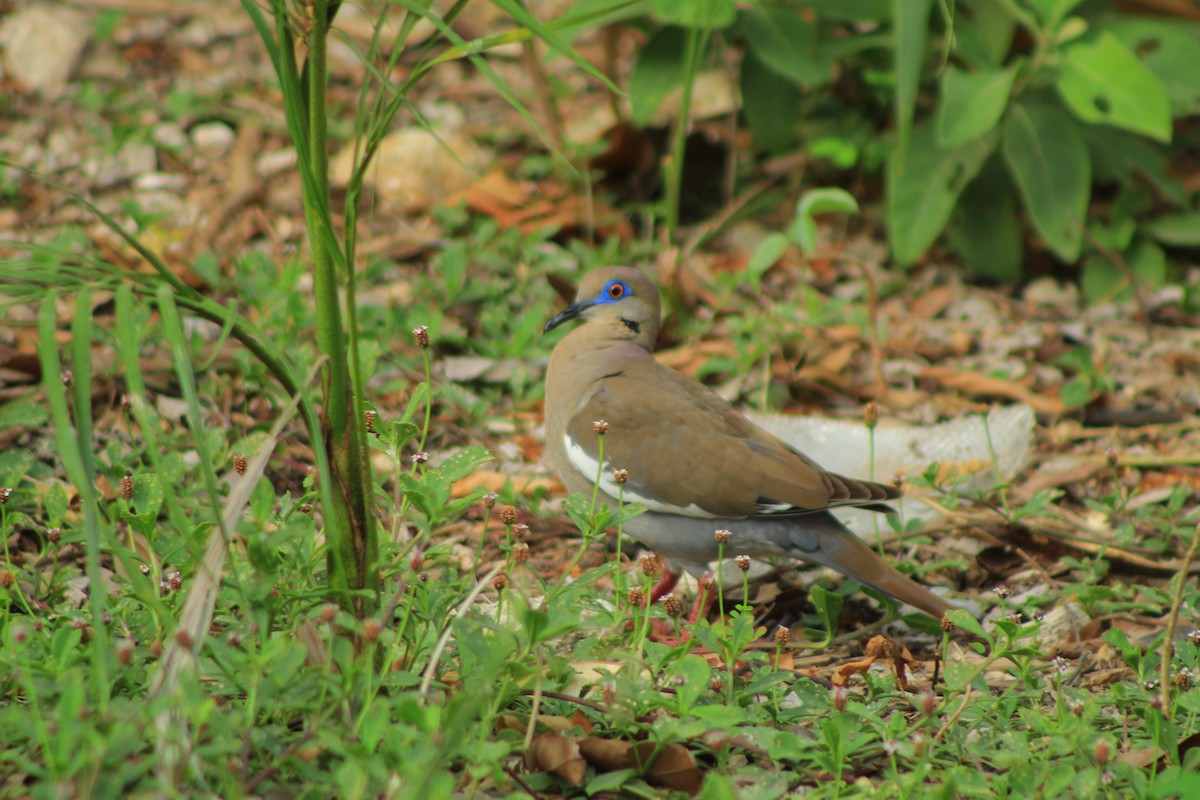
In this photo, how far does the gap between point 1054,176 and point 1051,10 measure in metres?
0.67

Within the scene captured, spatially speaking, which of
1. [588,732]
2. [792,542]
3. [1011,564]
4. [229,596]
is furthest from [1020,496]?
[229,596]

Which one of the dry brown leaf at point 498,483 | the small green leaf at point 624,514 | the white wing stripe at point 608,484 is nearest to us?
the small green leaf at point 624,514

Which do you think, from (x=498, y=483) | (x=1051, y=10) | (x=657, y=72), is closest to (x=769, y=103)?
(x=657, y=72)

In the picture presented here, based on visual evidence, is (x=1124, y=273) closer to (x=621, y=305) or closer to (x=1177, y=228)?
(x=1177, y=228)

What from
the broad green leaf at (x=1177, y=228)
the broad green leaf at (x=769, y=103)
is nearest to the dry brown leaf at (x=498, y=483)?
the broad green leaf at (x=769, y=103)

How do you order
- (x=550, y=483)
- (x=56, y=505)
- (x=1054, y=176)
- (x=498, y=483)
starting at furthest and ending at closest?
(x=1054, y=176) < (x=550, y=483) < (x=498, y=483) < (x=56, y=505)

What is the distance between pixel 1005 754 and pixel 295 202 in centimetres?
433

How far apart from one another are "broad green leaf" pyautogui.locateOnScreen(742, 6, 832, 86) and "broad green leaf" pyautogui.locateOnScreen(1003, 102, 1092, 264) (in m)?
0.87

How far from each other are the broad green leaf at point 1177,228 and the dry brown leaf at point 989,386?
55.2 inches

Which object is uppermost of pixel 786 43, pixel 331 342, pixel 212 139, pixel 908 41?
pixel 908 41

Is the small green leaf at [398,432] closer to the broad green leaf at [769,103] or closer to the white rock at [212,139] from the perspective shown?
the broad green leaf at [769,103]

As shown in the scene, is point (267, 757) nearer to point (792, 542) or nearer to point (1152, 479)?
point (792, 542)

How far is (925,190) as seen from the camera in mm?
5402

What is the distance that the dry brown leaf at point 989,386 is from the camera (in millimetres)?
4918
